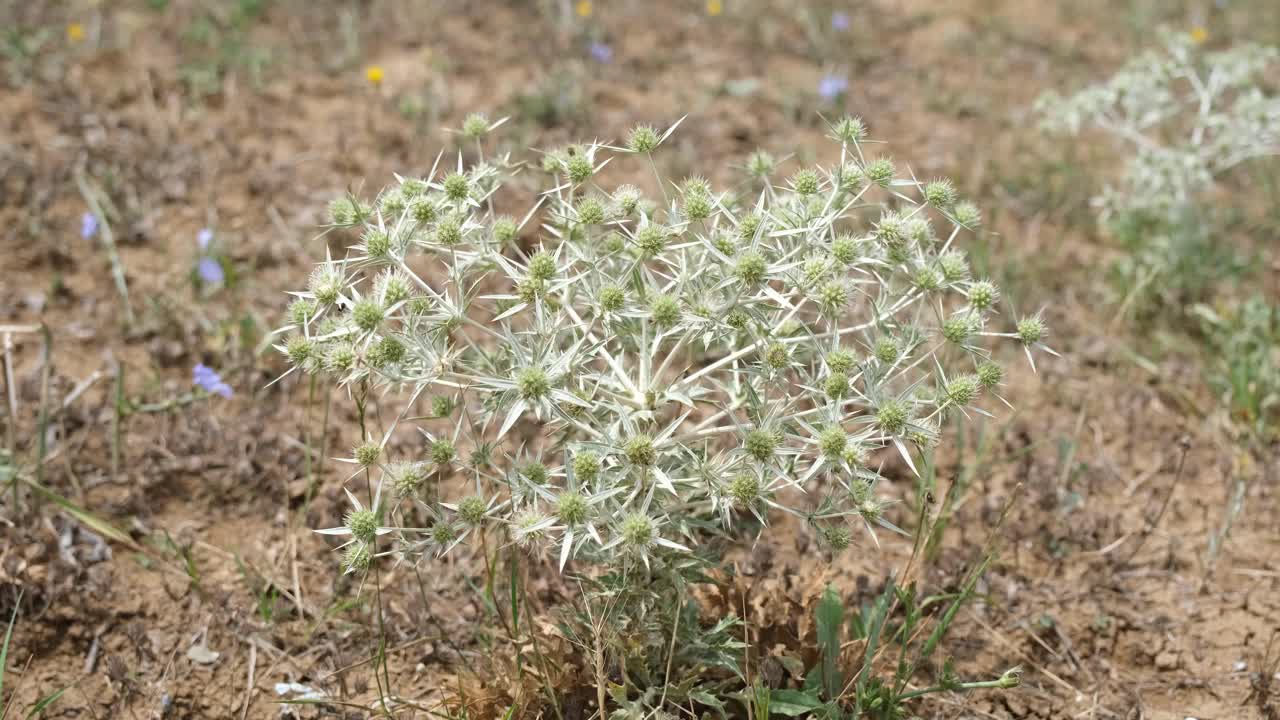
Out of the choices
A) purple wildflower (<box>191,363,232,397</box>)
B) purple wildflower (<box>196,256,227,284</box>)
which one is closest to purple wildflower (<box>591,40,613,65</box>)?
purple wildflower (<box>196,256,227,284</box>)

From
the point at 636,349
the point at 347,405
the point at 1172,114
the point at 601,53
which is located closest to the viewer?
the point at 636,349

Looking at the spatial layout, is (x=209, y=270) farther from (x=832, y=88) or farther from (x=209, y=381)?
(x=832, y=88)

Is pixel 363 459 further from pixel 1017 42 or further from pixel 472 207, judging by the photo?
pixel 1017 42

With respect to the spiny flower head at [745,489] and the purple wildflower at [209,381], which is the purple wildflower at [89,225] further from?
the spiny flower head at [745,489]

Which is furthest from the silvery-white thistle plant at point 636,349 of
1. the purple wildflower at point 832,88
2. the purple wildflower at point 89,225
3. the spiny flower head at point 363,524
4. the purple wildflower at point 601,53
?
the purple wildflower at point 601,53

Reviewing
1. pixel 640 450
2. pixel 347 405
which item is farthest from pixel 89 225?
pixel 640 450
